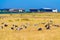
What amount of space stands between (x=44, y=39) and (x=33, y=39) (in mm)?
749

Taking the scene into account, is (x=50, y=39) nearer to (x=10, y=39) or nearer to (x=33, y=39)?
(x=33, y=39)

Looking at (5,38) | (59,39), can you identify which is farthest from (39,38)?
(5,38)

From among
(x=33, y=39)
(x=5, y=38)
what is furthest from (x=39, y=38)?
(x=5, y=38)

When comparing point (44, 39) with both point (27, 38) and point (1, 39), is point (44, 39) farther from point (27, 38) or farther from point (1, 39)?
point (1, 39)

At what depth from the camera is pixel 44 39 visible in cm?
1405

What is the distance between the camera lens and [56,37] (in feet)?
47.6

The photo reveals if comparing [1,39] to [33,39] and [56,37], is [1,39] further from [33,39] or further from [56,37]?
[56,37]

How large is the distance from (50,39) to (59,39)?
1.95 ft

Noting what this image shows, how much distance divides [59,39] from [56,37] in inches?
26.4

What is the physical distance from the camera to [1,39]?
46.9 feet

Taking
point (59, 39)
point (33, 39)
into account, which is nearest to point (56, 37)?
point (59, 39)

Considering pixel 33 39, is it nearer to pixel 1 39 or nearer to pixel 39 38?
pixel 39 38

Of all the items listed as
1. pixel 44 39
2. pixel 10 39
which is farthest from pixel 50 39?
pixel 10 39

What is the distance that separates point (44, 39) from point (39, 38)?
1.47 feet
